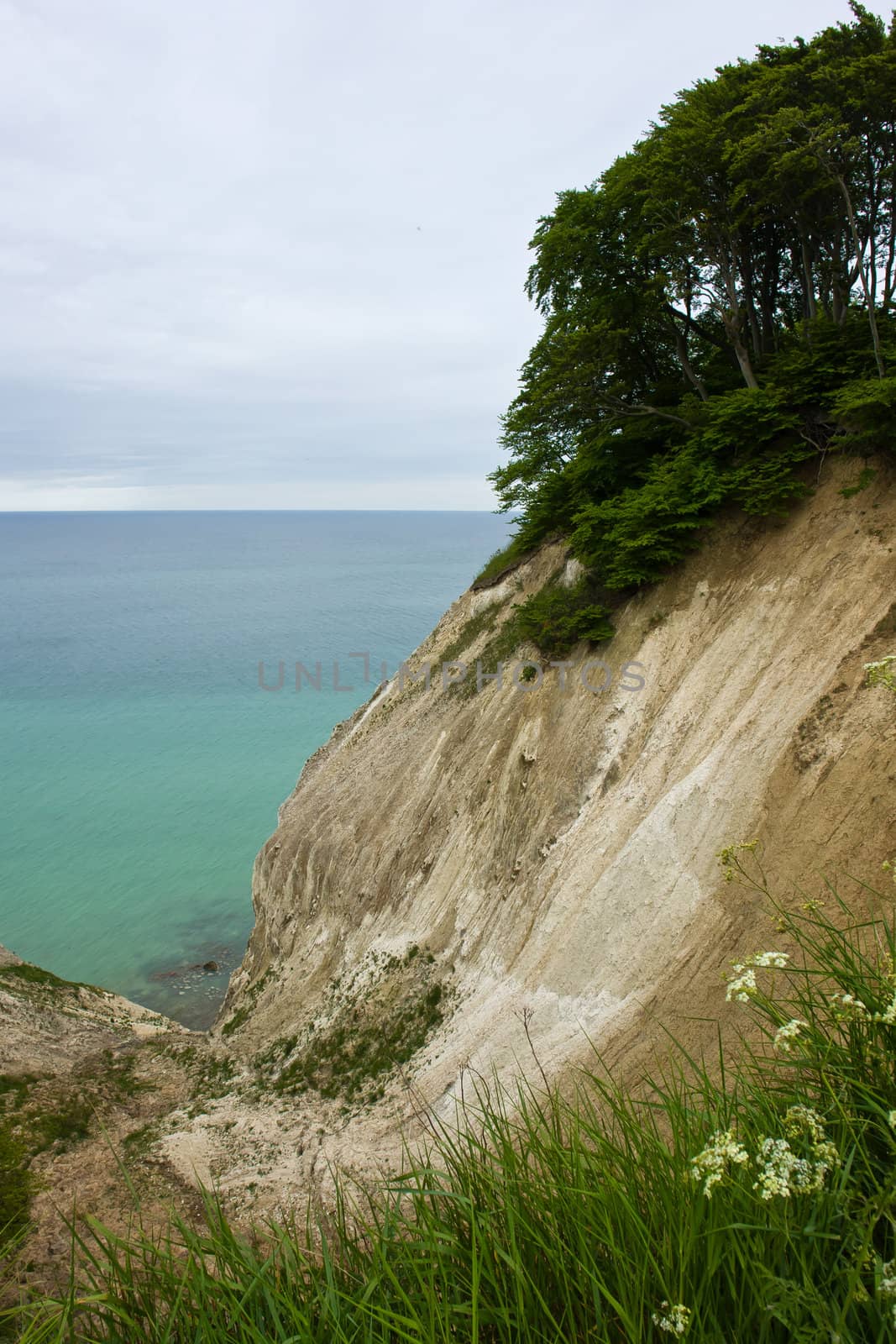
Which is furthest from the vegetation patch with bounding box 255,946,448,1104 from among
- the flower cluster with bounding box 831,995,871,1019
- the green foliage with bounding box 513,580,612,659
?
the flower cluster with bounding box 831,995,871,1019

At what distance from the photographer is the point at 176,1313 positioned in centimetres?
345

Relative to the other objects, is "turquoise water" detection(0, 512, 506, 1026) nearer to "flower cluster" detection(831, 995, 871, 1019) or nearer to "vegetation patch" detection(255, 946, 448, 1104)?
"vegetation patch" detection(255, 946, 448, 1104)

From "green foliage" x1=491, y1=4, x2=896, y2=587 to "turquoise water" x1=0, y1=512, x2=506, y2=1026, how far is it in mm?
24964

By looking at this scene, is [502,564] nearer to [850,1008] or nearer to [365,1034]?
[365,1034]

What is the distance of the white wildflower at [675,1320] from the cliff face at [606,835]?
718 cm

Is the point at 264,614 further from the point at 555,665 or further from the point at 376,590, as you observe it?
the point at 555,665

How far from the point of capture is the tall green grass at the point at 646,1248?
2914 millimetres

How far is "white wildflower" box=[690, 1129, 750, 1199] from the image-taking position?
284cm

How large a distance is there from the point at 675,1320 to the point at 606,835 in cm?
1290

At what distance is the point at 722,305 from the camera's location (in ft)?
63.7

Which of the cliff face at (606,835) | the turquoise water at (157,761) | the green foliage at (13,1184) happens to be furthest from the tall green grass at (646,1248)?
the turquoise water at (157,761)

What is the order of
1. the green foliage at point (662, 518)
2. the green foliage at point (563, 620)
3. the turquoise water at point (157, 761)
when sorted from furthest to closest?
the turquoise water at point (157, 761) → the green foliage at point (563, 620) → the green foliage at point (662, 518)

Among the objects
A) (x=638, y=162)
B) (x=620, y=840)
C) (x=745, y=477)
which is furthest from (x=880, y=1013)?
(x=638, y=162)

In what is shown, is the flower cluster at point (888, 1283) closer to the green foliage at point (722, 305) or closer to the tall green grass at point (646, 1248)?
the tall green grass at point (646, 1248)
